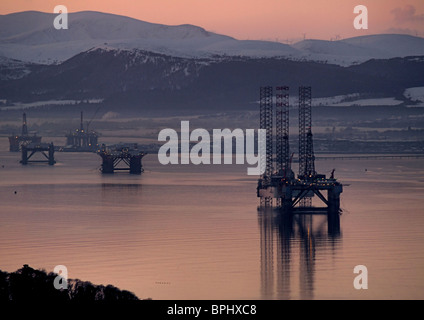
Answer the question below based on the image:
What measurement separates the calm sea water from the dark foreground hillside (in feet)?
19.6

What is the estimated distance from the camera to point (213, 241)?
6431 cm

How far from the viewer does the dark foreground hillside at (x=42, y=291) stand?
40281 millimetres

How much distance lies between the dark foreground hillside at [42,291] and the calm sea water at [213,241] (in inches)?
235

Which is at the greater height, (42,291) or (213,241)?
(42,291)

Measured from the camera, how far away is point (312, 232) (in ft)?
230

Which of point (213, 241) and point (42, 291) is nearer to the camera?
point (42, 291)

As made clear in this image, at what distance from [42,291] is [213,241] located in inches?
952

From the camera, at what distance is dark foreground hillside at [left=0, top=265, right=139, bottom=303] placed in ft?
132

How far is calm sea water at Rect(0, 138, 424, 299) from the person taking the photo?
5081 centimetres

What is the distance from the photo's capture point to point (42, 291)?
4088 cm

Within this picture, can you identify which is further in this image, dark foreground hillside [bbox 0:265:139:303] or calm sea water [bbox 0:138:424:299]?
calm sea water [bbox 0:138:424:299]
